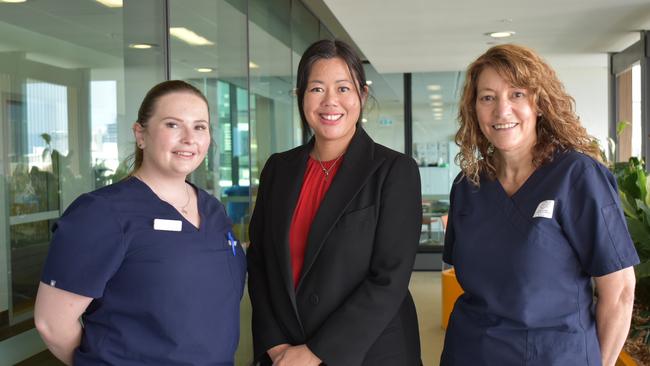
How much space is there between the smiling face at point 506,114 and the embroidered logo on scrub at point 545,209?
7.7 inches

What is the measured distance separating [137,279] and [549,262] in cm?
105

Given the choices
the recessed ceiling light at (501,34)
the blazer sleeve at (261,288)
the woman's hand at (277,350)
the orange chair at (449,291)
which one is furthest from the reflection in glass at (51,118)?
the recessed ceiling light at (501,34)

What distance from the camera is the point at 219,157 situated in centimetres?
376

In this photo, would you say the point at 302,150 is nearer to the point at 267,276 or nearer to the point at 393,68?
the point at 267,276

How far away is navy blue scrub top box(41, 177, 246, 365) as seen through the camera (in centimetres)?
149

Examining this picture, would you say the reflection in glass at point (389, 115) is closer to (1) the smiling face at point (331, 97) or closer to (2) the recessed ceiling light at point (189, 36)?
(2) the recessed ceiling light at point (189, 36)


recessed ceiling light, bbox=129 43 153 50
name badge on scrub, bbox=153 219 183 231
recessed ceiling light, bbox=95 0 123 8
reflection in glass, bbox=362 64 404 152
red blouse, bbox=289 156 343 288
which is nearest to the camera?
name badge on scrub, bbox=153 219 183 231

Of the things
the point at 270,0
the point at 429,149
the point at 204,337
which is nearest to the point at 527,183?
the point at 204,337

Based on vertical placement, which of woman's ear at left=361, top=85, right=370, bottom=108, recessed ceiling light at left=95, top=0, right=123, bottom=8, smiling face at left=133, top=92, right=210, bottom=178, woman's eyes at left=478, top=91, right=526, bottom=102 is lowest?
smiling face at left=133, top=92, right=210, bottom=178

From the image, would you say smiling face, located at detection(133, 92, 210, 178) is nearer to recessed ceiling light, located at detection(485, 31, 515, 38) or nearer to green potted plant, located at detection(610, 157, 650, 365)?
green potted plant, located at detection(610, 157, 650, 365)

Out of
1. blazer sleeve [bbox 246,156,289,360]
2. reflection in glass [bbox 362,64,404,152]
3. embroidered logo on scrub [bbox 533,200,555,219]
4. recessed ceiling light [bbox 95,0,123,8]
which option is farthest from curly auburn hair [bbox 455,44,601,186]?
reflection in glass [bbox 362,64,404,152]

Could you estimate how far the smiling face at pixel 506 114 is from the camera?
1801 mm

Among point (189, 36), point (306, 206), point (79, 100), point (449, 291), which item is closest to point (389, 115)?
point (449, 291)

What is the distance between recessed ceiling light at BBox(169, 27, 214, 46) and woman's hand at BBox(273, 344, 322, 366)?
6.28 feet
